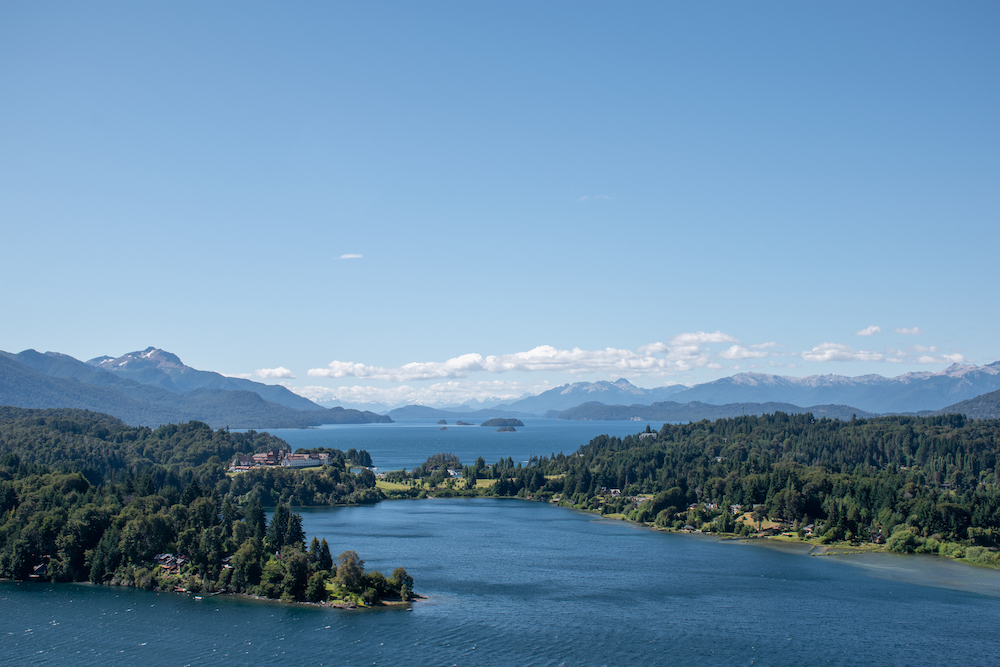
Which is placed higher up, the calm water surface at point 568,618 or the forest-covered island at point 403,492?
the forest-covered island at point 403,492

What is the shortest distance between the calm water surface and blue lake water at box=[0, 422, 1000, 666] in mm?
180

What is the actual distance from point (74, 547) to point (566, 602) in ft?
135

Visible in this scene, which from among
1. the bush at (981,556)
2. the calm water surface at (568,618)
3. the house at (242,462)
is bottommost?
the calm water surface at (568,618)

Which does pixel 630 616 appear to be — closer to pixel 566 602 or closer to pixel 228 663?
pixel 566 602

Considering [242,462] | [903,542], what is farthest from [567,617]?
[242,462]

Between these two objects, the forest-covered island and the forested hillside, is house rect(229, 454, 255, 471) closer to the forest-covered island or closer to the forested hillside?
the forest-covered island

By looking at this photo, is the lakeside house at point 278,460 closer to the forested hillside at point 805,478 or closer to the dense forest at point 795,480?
the dense forest at point 795,480

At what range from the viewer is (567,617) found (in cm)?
5794

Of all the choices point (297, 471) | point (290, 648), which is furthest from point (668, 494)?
point (290, 648)

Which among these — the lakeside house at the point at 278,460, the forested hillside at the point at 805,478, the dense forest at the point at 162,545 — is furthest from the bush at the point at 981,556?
the lakeside house at the point at 278,460

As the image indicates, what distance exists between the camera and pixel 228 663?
4731 centimetres

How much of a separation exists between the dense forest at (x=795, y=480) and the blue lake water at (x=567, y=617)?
32.2 ft

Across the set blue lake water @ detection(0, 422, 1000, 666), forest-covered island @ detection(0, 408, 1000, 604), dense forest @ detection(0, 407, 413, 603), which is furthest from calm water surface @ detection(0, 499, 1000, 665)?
forest-covered island @ detection(0, 408, 1000, 604)

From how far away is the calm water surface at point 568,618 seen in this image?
49.5 m
